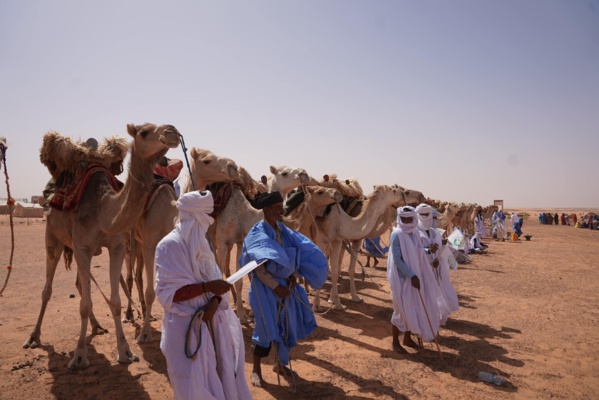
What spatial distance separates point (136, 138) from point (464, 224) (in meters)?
28.2

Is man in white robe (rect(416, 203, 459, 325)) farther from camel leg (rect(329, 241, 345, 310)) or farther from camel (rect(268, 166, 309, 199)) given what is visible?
camel (rect(268, 166, 309, 199))

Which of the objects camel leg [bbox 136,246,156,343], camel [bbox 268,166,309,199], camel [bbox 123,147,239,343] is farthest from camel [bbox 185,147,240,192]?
camel leg [bbox 136,246,156,343]

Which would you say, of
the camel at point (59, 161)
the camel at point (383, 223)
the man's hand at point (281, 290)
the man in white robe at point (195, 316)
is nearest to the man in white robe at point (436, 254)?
the camel at point (383, 223)

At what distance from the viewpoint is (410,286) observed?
5836mm

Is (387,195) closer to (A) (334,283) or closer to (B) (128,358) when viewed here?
(A) (334,283)

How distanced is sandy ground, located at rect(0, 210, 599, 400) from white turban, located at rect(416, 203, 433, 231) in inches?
76.9

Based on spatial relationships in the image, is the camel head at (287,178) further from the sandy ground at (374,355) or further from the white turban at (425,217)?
the sandy ground at (374,355)

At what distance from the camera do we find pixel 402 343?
6379 millimetres

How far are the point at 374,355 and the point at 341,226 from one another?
347cm

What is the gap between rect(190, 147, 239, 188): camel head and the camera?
706cm

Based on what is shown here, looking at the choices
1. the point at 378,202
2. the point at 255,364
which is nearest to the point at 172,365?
the point at 255,364

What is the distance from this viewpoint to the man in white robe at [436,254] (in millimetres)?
6379

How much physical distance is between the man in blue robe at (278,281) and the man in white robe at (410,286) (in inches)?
66.5

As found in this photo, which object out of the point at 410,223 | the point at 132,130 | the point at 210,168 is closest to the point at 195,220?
the point at 132,130
